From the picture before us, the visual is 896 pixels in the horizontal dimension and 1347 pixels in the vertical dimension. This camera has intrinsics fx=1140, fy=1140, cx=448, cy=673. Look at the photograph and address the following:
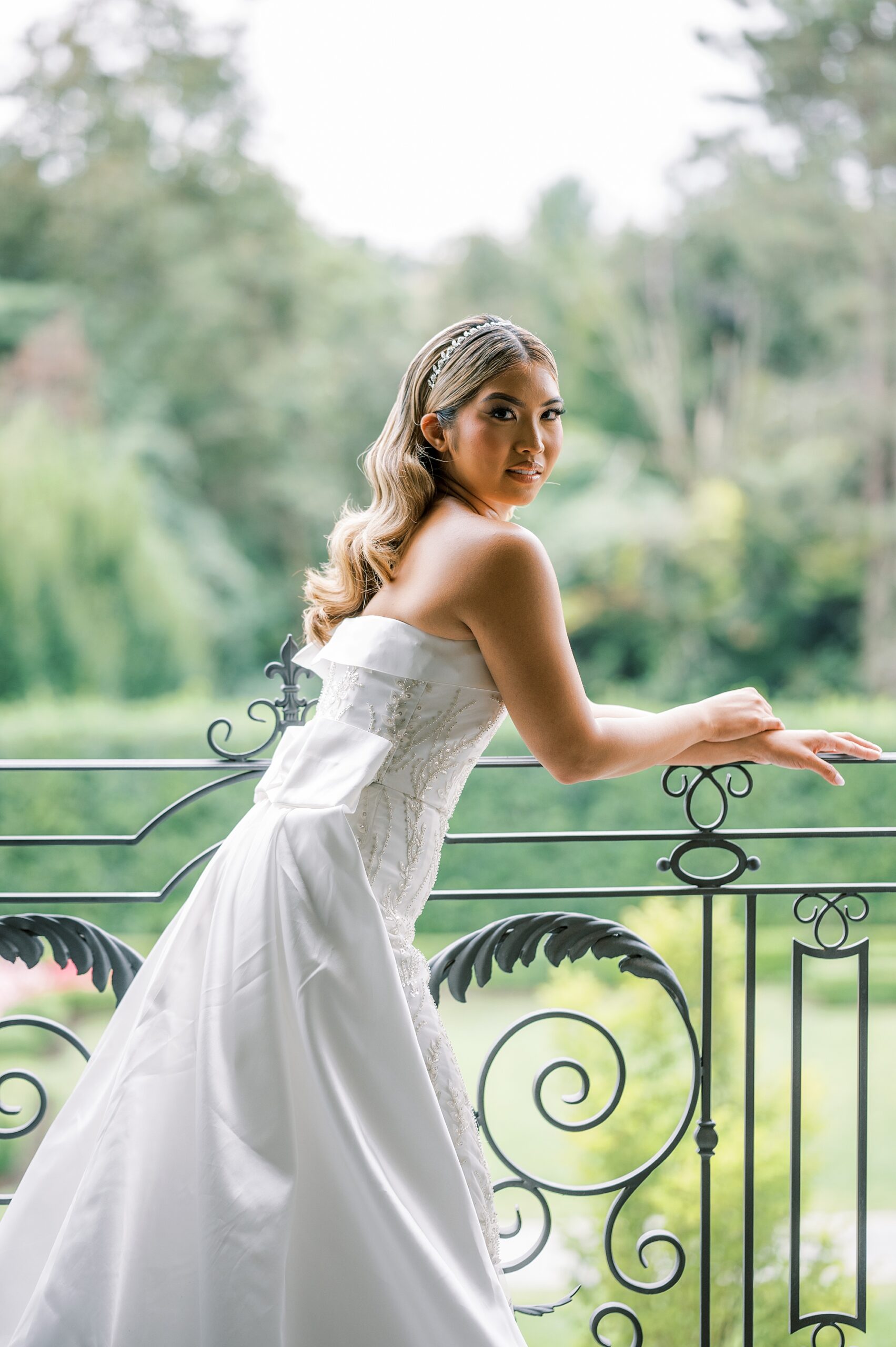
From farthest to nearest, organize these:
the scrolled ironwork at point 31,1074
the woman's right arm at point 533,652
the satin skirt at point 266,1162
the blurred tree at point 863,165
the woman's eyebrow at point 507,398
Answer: the blurred tree at point 863,165 < the scrolled ironwork at point 31,1074 < the woman's eyebrow at point 507,398 < the woman's right arm at point 533,652 < the satin skirt at point 266,1162

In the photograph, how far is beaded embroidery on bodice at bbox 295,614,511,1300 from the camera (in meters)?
1.27

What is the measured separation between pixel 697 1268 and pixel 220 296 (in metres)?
12.5

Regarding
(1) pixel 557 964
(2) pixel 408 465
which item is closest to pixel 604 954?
(1) pixel 557 964

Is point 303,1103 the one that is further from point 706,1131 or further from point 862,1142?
point 862,1142

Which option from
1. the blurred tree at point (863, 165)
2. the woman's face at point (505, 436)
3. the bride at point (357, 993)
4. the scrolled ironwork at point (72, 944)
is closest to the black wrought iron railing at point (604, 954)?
the scrolled ironwork at point (72, 944)

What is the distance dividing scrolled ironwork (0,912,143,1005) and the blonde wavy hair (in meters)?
0.51

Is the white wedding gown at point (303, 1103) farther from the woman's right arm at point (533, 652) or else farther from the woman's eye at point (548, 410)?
the woman's eye at point (548, 410)

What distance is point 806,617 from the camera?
504 inches

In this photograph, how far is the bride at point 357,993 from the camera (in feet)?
3.68

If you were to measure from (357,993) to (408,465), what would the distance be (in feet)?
2.04

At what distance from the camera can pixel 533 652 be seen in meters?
1.25

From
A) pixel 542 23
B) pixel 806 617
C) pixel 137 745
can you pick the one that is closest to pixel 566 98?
pixel 542 23

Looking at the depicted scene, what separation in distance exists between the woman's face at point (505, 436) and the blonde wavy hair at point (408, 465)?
14 mm

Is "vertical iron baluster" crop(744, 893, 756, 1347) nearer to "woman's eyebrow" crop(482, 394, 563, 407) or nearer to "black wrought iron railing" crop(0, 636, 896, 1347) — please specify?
"black wrought iron railing" crop(0, 636, 896, 1347)
